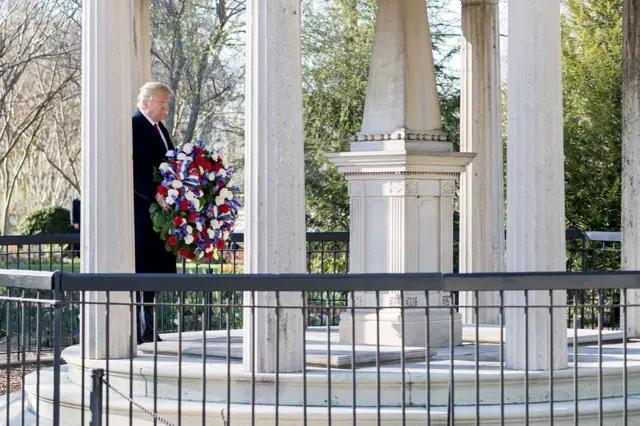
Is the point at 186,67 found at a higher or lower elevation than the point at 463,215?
higher

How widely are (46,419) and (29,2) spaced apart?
1982 cm

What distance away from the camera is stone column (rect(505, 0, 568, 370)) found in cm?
867

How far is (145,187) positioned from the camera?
10.4 metres

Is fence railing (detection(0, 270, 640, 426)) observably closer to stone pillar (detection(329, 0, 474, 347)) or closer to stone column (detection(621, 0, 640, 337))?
stone pillar (detection(329, 0, 474, 347))

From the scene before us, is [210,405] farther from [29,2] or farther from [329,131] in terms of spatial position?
[29,2]

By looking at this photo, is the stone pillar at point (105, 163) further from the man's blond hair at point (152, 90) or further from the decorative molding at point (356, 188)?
the decorative molding at point (356, 188)

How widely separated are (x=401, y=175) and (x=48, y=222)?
761 inches

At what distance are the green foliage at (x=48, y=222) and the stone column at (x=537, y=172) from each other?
20.3 meters

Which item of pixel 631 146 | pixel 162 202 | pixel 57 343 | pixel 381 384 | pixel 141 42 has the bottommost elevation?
pixel 381 384

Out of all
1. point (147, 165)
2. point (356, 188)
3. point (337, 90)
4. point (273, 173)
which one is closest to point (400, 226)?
point (356, 188)

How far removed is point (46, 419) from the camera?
9109 millimetres

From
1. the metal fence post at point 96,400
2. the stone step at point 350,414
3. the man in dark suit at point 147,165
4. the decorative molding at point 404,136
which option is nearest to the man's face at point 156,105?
the man in dark suit at point 147,165

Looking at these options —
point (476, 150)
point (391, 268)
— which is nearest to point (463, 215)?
point (476, 150)

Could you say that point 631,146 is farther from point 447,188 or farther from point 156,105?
point 156,105
